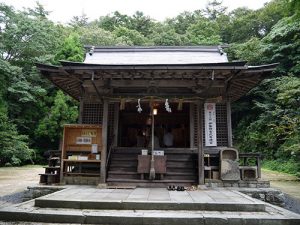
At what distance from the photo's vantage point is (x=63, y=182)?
965cm

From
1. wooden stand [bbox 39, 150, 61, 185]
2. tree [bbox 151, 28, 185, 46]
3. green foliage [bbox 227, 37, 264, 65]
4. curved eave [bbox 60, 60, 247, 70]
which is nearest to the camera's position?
curved eave [bbox 60, 60, 247, 70]

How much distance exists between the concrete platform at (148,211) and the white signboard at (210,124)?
421 centimetres

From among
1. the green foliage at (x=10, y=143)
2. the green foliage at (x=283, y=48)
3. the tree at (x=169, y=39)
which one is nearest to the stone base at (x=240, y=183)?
the green foliage at (x=283, y=48)

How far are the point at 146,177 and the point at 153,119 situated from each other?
2.03m

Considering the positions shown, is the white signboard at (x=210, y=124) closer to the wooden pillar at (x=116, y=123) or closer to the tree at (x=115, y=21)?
the wooden pillar at (x=116, y=123)

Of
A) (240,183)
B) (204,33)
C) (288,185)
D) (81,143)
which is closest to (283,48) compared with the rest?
(288,185)

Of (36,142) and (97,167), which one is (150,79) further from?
(36,142)

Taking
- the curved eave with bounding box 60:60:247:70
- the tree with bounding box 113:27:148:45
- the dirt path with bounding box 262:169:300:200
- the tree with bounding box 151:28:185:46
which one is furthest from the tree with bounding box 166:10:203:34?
the curved eave with bounding box 60:60:247:70

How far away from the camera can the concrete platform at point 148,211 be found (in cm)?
550

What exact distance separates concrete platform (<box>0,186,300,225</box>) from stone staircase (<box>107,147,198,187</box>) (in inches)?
100

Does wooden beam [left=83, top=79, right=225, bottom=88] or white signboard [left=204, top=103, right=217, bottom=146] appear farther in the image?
white signboard [left=204, top=103, right=217, bottom=146]

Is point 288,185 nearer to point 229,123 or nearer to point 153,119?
point 229,123

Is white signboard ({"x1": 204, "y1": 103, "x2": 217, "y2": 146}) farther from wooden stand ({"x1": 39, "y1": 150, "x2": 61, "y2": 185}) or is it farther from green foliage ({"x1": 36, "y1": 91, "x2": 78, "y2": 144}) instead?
green foliage ({"x1": 36, "y1": 91, "x2": 78, "y2": 144})

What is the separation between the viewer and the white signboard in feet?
36.0
